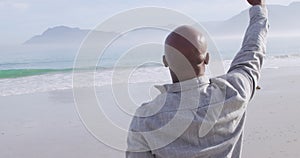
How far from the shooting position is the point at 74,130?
25.7ft

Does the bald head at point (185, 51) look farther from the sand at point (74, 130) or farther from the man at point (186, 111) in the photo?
the sand at point (74, 130)

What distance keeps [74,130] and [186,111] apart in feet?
21.3

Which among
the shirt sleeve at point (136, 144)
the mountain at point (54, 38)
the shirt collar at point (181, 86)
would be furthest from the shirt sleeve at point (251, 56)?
the mountain at point (54, 38)

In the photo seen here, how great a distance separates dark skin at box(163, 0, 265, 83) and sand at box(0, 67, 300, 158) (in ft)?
14.6

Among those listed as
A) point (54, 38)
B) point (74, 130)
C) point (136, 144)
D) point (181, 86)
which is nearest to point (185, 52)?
point (181, 86)

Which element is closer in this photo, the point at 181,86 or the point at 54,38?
the point at 181,86

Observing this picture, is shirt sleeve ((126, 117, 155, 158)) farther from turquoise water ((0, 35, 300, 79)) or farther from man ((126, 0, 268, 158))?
turquoise water ((0, 35, 300, 79))

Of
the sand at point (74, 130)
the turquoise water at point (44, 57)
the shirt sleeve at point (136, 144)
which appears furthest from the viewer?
the turquoise water at point (44, 57)

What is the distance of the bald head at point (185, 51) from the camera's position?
58.1 inches

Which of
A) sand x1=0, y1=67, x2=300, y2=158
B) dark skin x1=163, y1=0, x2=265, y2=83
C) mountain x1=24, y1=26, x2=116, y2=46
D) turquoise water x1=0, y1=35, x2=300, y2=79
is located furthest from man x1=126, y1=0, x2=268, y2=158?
mountain x1=24, y1=26, x2=116, y2=46

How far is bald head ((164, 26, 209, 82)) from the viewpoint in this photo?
1.48 meters

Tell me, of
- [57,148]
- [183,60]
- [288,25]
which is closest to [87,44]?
[183,60]

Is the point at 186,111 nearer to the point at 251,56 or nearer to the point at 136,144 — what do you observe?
the point at 136,144

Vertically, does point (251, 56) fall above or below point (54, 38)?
above
